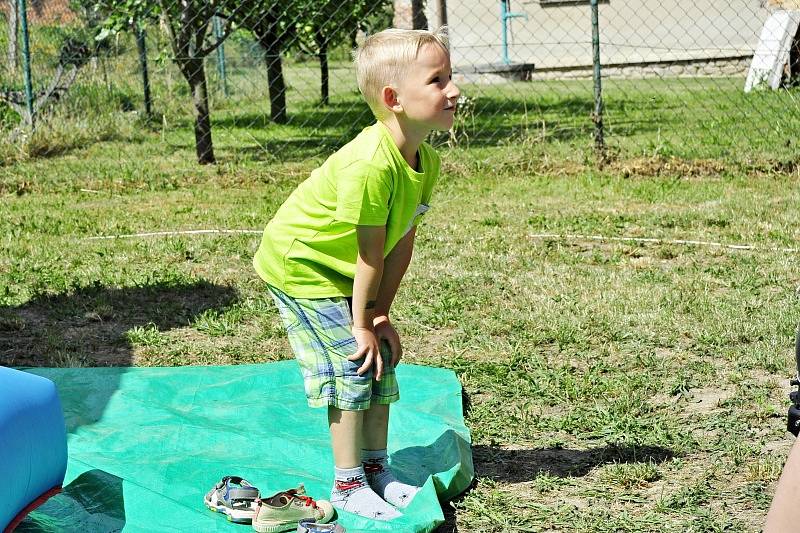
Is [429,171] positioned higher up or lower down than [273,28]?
lower down

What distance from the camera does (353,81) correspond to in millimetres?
18094

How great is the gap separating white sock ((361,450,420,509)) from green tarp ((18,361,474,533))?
81 millimetres

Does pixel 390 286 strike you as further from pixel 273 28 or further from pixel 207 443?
pixel 273 28

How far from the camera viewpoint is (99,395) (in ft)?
13.3

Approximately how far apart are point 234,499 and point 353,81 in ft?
51.2

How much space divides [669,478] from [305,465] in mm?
1191

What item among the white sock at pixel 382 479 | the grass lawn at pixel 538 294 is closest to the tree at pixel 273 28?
the grass lawn at pixel 538 294

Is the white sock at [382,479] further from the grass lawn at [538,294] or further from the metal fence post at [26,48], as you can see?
the metal fence post at [26,48]

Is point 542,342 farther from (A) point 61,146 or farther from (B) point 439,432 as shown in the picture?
(A) point 61,146

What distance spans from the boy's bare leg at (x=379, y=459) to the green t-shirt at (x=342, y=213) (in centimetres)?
42

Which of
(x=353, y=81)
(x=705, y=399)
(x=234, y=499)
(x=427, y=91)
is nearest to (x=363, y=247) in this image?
(x=427, y=91)

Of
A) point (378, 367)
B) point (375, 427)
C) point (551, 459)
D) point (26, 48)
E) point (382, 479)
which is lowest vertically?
point (551, 459)

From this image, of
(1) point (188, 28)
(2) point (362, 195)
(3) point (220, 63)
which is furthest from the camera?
(3) point (220, 63)

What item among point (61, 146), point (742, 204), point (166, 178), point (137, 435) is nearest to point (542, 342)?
point (137, 435)
